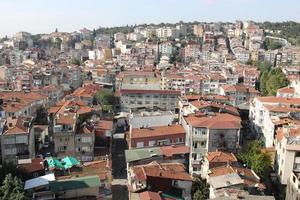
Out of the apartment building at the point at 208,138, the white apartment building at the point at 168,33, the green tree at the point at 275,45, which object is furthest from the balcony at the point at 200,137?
the white apartment building at the point at 168,33

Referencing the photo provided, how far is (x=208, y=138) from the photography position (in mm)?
20562

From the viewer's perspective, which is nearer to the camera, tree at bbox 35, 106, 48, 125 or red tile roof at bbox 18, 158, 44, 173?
red tile roof at bbox 18, 158, 44, 173

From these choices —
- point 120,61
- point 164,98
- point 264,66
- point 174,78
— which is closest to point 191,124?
point 164,98

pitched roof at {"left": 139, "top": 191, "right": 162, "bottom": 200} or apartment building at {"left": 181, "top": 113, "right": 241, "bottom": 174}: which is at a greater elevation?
apartment building at {"left": 181, "top": 113, "right": 241, "bottom": 174}

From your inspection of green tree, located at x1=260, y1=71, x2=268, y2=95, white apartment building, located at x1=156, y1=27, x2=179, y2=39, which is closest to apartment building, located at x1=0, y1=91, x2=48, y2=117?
green tree, located at x1=260, y1=71, x2=268, y2=95

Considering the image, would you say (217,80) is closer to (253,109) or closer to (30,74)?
(253,109)

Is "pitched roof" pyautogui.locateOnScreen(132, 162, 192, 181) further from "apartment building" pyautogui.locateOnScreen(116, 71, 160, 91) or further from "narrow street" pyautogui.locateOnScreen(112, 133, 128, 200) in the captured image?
"apartment building" pyautogui.locateOnScreen(116, 71, 160, 91)

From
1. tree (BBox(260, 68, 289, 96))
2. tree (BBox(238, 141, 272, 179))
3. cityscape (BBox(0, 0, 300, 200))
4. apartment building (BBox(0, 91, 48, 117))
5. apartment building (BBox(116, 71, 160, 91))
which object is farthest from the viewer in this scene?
apartment building (BBox(116, 71, 160, 91))

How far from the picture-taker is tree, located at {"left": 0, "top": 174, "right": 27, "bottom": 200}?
41.9 feet

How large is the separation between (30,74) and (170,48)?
32.3 m

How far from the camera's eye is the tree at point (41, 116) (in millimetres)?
30078

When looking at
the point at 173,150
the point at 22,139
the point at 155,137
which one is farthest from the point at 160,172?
the point at 22,139

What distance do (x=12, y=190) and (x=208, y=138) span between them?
10.5 metres

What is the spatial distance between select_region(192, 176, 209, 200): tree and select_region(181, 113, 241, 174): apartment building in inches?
102
